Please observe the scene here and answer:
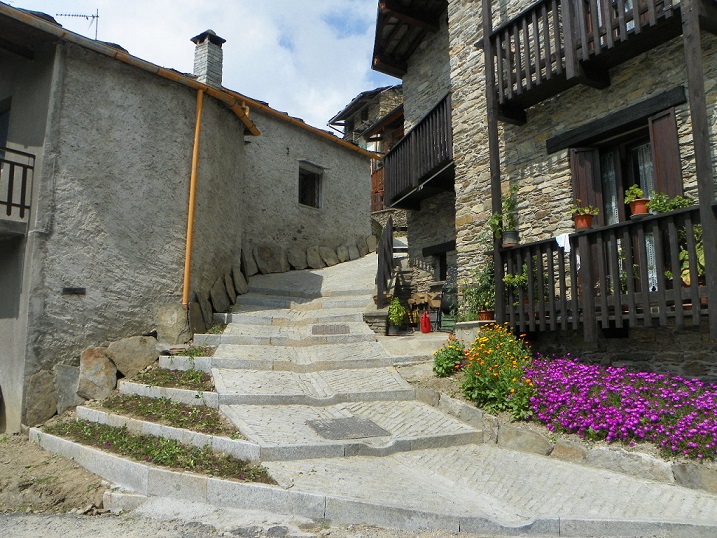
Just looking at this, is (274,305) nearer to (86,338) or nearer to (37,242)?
(86,338)

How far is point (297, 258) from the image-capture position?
14242mm

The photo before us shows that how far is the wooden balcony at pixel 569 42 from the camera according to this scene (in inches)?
243

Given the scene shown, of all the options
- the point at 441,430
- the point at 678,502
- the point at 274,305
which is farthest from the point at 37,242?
the point at 678,502

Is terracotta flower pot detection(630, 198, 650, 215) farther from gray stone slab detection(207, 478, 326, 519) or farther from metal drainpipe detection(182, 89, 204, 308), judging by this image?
metal drainpipe detection(182, 89, 204, 308)

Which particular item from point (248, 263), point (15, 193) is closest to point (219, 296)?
point (248, 263)

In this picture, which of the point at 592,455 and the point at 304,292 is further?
the point at 304,292

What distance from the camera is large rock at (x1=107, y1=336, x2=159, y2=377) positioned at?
24.2 feet

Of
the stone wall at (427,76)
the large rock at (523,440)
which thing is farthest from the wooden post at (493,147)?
the stone wall at (427,76)

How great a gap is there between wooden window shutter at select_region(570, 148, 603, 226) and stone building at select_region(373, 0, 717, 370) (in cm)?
1

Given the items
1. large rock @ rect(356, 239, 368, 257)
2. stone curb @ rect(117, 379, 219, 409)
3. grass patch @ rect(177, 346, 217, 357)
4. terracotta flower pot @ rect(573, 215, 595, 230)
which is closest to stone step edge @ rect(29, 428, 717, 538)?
stone curb @ rect(117, 379, 219, 409)

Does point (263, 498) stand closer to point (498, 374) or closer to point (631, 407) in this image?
point (498, 374)

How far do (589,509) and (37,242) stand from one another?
7063 millimetres

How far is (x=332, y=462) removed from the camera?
4.78m

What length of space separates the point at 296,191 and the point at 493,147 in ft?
26.4
